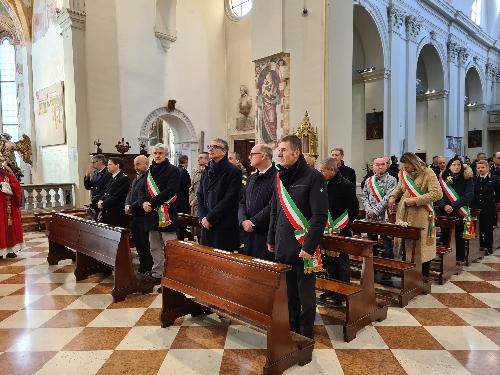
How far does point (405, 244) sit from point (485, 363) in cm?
180

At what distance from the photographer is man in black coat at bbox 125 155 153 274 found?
4.95 metres

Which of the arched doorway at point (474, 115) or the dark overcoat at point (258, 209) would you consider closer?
the dark overcoat at point (258, 209)

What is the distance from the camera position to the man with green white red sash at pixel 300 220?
9.78ft

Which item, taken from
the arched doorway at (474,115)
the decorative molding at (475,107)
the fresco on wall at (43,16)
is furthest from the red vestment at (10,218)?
the decorative molding at (475,107)

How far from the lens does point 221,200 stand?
4074mm

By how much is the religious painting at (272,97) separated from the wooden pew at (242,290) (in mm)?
5579

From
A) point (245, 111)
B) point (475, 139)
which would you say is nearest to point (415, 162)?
point (245, 111)

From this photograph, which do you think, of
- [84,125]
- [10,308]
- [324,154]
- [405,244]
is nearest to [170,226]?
[10,308]

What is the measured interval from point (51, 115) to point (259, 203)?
36.7 feet

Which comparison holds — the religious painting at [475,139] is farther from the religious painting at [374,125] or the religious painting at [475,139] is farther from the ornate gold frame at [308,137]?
the ornate gold frame at [308,137]

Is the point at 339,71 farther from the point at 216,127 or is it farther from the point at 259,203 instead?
the point at 216,127

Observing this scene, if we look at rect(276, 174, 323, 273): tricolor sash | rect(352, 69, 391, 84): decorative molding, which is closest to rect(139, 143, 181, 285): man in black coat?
rect(276, 174, 323, 273): tricolor sash

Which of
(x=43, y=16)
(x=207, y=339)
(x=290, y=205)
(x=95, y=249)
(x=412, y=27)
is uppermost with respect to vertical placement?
(x=412, y=27)

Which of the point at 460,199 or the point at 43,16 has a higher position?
the point at 43,16
